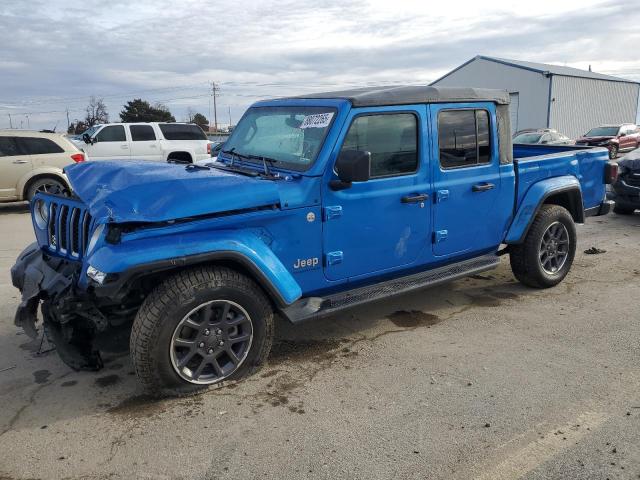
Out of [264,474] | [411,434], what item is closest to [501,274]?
[411,434]

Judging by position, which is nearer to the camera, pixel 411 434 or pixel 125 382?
pixel 411 434

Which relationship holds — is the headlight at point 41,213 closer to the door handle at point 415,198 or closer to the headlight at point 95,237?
the headlight at point 95,237

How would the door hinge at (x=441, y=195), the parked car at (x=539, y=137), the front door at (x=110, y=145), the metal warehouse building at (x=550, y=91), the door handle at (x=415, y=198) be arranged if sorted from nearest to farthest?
the door handle at (x=415, y=198) → the door hinge at (x=441, y=195) → the front door at (x=110, y=145) → the parked car at (x=539, y=137) → the metal warehouse building at (x=550, y=91)

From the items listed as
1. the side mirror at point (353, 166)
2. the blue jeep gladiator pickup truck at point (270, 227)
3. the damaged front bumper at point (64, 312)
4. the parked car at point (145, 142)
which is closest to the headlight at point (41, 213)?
the blue jeep gladiator pickup truck at point (270, 227)

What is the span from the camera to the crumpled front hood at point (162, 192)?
3100 mm

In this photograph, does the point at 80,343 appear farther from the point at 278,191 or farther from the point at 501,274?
the point at 501,274

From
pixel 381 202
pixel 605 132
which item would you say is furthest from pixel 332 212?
pixel 605 132

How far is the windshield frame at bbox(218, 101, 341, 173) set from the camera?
3.77 metres

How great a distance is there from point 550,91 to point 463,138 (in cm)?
3244

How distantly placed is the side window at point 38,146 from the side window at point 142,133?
170 inches

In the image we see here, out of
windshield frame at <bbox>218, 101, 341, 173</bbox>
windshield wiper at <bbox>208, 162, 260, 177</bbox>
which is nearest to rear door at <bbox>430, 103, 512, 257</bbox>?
windshield frame at <bbox>218, 101, 341, 173</bbox>

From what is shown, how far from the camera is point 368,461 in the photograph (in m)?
2.74

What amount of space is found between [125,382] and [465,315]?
9.60ft

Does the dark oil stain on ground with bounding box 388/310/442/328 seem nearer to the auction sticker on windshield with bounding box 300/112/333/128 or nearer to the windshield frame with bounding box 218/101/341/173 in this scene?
the windshield frame with bounding box 218/101/341/173
